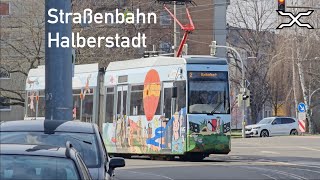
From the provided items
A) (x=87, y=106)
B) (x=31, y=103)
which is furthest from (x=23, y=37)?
(x=87, y=106)

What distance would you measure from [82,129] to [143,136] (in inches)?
649

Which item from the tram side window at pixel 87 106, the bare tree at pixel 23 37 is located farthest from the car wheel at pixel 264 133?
the tram side window at pixel 87 106

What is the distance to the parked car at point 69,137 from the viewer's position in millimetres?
10742

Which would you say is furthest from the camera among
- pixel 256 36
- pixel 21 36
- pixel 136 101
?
pixel 256 36

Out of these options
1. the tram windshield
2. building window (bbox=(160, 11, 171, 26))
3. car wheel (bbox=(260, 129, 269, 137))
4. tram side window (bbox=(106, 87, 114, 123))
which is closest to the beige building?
building window (bbox=(160, 11, 171, 26))

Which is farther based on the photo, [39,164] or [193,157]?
[193,157]

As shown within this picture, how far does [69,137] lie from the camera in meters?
11.2

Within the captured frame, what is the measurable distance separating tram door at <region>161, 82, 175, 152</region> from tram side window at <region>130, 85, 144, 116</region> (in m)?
1.27

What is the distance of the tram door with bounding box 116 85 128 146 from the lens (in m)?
29.0

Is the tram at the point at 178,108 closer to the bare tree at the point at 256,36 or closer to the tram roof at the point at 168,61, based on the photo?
the tram roof at the point at 168,61

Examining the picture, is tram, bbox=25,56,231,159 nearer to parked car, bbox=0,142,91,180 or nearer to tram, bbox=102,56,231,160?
tram, bbox=102,56,231,160

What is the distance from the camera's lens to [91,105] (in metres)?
31.0

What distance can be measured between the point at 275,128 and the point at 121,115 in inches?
1180

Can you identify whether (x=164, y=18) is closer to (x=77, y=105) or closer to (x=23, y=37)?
(x=23, y=37)
